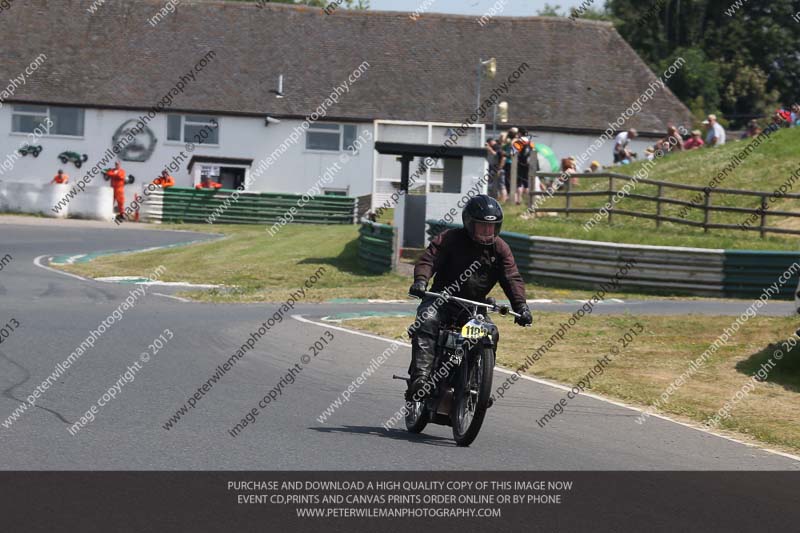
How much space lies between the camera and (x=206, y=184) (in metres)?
49.1

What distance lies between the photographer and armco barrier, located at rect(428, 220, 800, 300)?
24.1m

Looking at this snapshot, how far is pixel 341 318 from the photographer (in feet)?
65.6

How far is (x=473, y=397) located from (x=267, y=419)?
6.92 ft

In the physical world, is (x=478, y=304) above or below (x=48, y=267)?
above

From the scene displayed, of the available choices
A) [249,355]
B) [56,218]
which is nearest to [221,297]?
[249,355]

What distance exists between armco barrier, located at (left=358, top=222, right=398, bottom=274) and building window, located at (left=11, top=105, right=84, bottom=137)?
2570 centimetres

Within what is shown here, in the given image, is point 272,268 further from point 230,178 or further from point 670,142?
point 230,178

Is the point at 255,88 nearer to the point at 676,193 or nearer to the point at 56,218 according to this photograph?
the point at 56,218

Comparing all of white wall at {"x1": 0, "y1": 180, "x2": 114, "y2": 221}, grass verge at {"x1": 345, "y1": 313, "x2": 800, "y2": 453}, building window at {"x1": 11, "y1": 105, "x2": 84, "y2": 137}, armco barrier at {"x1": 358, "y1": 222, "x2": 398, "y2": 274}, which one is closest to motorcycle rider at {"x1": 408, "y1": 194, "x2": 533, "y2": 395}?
grass verge at {"x1": 345, "y1": 313, "x2": 800, "y2": 453}

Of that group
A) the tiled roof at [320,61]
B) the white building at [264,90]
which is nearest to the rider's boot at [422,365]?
the white building at [264,90]

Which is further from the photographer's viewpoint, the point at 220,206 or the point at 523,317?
the point at 220,206

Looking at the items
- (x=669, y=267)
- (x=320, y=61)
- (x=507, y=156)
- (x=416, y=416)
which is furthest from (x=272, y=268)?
(x=320, y=61)

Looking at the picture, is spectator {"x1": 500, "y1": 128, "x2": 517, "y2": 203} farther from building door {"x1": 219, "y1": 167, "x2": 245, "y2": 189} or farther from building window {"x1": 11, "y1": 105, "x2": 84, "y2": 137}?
building window {"x1": 11, "y1": 105, "x2": 84, "y2": 137}
